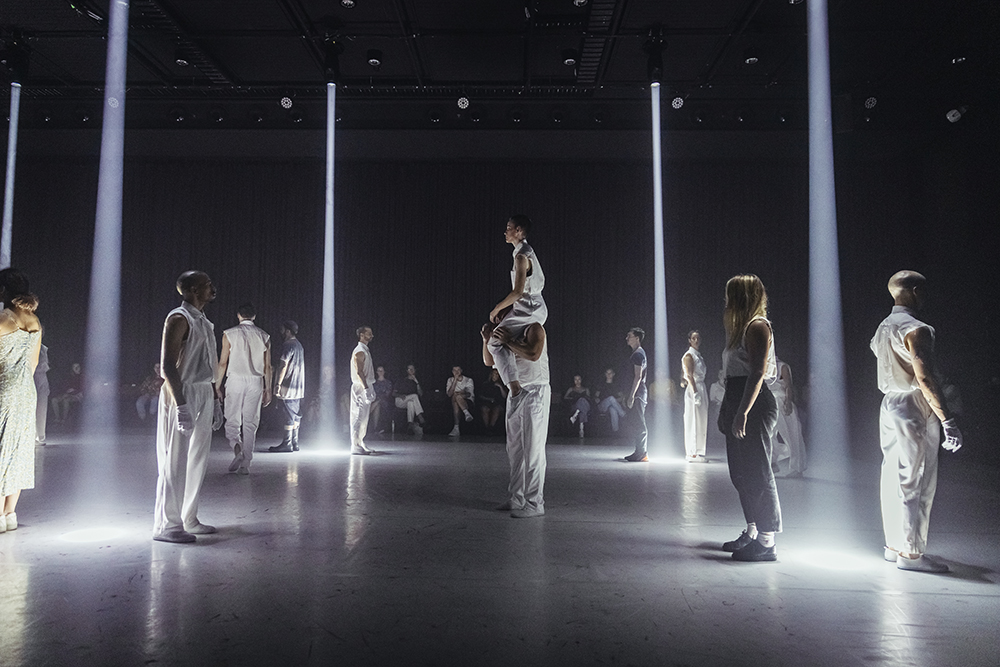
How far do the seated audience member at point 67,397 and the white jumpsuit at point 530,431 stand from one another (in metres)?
9.75

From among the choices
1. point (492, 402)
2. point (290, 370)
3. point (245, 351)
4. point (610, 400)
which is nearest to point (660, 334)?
point (610, 400)

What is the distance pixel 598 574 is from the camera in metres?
2.74

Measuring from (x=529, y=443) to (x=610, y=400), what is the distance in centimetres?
659

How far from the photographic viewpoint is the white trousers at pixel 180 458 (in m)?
3.23

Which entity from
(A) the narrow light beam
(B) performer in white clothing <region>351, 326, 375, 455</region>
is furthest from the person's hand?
(A) the narrow light beam

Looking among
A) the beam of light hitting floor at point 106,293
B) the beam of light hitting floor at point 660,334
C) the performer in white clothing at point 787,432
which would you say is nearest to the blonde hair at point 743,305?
the performer in white clothing at point 787,432

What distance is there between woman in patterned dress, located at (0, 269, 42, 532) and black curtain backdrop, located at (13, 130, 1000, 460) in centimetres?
781

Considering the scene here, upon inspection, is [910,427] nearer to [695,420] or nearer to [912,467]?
[912,467]

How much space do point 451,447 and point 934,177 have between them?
9.18 m

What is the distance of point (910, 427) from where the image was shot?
9.62 feet

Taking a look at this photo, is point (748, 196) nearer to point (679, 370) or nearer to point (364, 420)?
point (679, 370)

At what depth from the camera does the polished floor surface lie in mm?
1966

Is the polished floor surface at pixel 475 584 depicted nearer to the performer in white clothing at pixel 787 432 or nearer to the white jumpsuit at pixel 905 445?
the white jumpsuit at pixel 905 445

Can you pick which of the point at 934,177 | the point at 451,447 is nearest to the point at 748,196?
the point at 934,177
